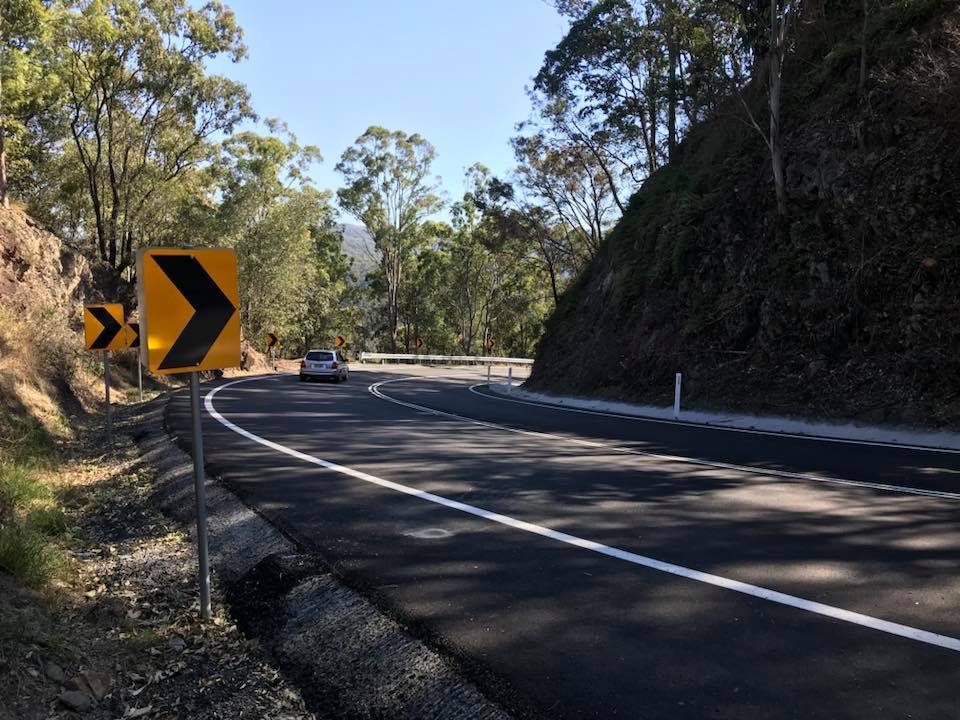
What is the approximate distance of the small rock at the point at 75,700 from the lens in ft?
10.9

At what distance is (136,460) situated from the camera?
34.3 feet

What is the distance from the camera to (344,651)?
3.90 metres

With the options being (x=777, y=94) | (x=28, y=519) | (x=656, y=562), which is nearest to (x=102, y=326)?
(x=28, y=519)

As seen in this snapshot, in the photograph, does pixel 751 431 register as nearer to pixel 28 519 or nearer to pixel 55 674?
pixel 28 519

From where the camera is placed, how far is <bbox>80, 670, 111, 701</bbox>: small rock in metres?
3.50

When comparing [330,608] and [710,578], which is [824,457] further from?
[330,608]

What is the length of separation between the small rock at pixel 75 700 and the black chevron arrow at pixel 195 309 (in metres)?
1.79

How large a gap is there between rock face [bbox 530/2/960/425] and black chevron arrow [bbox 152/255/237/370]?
517 inches

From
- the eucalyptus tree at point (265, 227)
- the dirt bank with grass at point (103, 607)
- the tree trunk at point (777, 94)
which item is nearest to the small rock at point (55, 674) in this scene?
the dirt bank with grass at point (103, 607)

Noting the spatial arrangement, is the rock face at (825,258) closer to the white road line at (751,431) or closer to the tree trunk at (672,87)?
the white road line at (751,431)

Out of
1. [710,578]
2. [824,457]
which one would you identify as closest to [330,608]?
[710,578]

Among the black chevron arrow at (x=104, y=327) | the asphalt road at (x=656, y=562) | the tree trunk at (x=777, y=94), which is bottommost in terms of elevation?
the asphalt road at (x=656, y=562)

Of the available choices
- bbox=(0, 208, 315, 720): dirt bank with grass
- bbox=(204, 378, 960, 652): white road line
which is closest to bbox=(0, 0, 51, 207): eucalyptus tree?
bbox=(0, 208, 315, 720): dirt bank with grass

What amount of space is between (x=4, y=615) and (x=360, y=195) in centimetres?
6402
